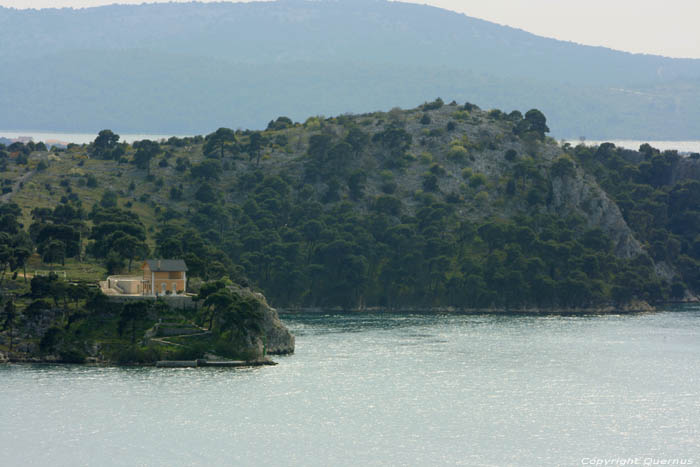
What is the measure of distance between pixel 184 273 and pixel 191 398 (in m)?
39.5

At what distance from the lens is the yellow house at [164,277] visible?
163 m

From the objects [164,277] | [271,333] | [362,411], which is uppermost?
[164,277]

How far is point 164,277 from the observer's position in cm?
16412

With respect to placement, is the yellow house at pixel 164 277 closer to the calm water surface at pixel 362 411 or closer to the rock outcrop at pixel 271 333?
the rock outcrop at pixel 271 333

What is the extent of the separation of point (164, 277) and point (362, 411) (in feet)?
159

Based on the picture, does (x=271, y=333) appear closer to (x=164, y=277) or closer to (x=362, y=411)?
(x=164, y=277)

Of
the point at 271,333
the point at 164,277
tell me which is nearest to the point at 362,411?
the point at 271,333

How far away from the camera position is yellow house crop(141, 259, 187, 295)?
6422 inches

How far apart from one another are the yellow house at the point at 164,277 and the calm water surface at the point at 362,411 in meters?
19.2

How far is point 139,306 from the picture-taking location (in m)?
152

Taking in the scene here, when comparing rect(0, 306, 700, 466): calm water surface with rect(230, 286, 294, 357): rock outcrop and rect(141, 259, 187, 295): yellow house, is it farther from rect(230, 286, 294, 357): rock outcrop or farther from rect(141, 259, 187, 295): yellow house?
rect(141, 259, 187, 295): yellow house

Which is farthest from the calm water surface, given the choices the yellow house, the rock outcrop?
the yellow house

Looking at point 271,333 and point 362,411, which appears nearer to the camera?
point 362,411

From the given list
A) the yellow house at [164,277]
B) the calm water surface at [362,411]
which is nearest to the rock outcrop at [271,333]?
the calm water surface at [362,411]
